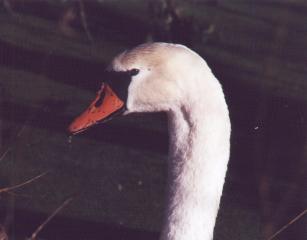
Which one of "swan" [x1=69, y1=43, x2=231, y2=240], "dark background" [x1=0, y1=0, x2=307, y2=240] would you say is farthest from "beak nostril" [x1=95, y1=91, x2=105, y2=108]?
"dark background" [x1=0, y1=0, x2=307, y2=240]

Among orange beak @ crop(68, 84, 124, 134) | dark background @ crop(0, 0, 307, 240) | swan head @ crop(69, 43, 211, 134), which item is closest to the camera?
swan head @ crop(69, 43, 211, 134)

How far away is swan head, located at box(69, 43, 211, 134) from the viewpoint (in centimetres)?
135

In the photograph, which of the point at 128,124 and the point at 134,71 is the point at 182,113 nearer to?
the point at 134,71

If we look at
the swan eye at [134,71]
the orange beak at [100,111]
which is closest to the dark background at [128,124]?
the orange beak at [100,111]

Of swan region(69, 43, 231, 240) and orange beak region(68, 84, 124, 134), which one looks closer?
swan region(69, 43, 231, 240)

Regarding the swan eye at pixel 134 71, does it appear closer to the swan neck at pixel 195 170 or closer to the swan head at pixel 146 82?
the swan head at pixel 146 82

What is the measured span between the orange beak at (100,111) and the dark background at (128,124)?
34cm

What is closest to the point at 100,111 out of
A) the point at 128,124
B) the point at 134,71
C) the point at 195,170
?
the point at 134,71

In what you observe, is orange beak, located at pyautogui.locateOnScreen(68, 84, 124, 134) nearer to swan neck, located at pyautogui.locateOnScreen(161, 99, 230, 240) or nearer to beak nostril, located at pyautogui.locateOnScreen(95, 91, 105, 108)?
beak nostril, located at pyautogui.locateOnScreen(95, 91, 105, 108)

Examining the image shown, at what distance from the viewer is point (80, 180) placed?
3291 mm

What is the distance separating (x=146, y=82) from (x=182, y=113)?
103 millimetres

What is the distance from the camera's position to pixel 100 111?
1508 mm

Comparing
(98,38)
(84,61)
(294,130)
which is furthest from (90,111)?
(98,38)

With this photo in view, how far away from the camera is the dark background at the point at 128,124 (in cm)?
296
